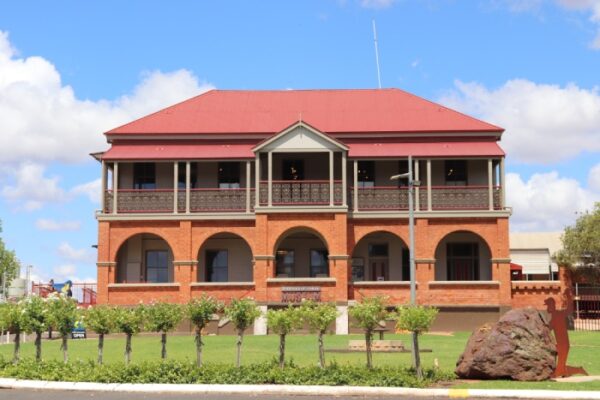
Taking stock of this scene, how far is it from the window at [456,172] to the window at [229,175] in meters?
9.89

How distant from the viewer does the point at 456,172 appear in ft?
133

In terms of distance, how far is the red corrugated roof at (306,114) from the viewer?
1566 inches

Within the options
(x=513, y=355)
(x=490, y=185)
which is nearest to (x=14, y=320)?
(x=513, y=355)

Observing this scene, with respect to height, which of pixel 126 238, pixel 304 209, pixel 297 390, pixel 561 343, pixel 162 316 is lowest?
pixel 297 390

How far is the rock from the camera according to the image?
18.8 meters

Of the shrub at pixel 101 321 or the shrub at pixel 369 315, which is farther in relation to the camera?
the shrub at pixel 101 321

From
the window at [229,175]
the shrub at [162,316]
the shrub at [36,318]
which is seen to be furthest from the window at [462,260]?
the shrub at [36,318]

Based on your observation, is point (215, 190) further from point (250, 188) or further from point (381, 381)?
point (381, 381)

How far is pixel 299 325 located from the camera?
1967cm

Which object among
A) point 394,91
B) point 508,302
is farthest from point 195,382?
point 394,91

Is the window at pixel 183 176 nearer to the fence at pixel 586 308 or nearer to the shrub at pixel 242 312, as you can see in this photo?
the fence at pixel 586 308

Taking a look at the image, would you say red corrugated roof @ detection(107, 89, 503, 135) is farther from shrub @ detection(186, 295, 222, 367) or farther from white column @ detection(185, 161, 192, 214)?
shrub @ detection(186, 295, 222, 367)

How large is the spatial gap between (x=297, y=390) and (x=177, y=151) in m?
23.1

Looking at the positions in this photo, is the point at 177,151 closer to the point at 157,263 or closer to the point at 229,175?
the point at 229,175
